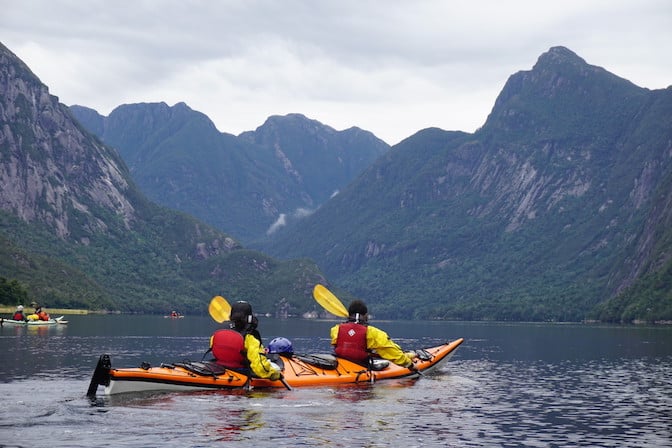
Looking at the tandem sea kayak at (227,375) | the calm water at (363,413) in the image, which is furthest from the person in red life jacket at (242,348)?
the calm water at (363,413)

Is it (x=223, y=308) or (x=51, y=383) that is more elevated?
(x=223, y=308)

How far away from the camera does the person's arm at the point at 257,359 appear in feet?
140

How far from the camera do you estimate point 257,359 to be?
42688 millimetres

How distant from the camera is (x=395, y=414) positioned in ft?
125

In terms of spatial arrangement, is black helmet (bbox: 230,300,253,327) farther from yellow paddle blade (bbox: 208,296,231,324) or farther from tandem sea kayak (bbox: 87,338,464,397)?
yellow paddle blade (bbox: 208,296,231,324)

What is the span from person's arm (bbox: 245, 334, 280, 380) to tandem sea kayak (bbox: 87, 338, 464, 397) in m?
0.64

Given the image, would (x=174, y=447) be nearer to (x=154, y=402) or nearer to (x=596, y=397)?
(x=154, y=402)

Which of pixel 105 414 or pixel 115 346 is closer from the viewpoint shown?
pixel 105 414

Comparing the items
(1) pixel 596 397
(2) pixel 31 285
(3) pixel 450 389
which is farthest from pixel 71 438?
(2) pixel 31 285

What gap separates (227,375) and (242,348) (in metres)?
1.30

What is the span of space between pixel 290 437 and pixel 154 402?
868cm

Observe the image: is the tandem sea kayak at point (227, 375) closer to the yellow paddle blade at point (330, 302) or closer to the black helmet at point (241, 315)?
the black helmet at point (241, 315)

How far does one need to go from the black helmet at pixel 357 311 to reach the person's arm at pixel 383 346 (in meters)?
0.73

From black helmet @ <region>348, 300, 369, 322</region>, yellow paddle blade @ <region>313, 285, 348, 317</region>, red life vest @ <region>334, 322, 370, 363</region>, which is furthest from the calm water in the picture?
yellow paddle blade @ <region>313, 285, 348, 317</region>
